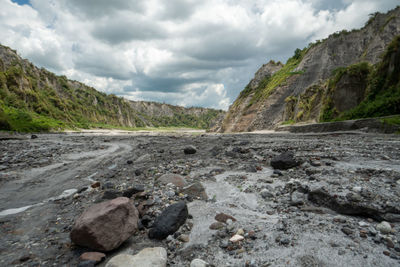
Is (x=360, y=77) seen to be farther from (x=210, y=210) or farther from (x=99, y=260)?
(x=99, y=260)

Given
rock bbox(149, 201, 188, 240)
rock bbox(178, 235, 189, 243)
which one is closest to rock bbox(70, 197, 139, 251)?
rock bbox(149, 201, 188, 240)

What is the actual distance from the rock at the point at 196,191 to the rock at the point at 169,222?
1.09 meters

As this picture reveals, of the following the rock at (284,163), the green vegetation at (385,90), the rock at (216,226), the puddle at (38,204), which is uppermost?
the green vegetation at (385,90)

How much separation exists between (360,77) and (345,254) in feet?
85.4

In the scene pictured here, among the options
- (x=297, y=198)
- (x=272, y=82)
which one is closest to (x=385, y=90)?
(x=297, y=198)

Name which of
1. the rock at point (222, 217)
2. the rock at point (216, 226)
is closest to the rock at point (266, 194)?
the rock at point (222, 217)

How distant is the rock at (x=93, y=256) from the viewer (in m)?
2.79

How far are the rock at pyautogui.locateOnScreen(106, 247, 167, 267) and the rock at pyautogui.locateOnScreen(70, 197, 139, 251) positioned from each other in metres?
0.44

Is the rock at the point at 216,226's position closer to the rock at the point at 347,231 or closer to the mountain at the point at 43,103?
the rock at the point at 347,231

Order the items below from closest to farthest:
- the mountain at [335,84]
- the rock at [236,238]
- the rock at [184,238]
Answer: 1. the rock at [236,238]
2. the rock at [184,238]
3. the mountain at [335,84]

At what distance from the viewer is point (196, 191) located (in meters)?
4.91

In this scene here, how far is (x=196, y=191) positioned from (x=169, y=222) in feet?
5.32

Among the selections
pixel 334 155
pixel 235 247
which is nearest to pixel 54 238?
pixel 235 247

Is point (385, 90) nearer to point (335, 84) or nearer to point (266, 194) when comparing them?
point (335, 84)
